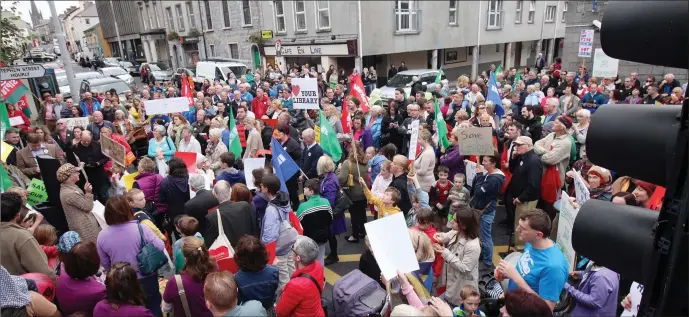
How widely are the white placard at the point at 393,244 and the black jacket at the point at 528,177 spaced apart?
9.43 feet

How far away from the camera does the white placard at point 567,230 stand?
3.55 metres

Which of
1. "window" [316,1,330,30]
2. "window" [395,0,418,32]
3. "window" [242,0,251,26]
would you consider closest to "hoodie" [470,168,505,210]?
"window" [395,0,418,32]

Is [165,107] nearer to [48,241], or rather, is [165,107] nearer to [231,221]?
[48,241]

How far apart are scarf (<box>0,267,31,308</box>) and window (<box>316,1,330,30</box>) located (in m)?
13.9

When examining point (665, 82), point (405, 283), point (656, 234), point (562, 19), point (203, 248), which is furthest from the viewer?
point (562, 19)

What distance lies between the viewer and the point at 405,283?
292 centimetres

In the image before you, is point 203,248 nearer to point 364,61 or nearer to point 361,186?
point 361,186

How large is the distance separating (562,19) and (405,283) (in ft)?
52.2

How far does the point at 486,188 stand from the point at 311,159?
2.73m

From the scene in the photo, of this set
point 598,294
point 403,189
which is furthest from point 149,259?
point 598,294

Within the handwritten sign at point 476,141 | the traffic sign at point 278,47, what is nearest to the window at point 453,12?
the handwritten sign at point 476,141

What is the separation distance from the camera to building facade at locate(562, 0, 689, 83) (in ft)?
45.8

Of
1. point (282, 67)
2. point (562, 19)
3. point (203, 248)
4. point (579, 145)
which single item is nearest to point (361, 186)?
point (203, 248)

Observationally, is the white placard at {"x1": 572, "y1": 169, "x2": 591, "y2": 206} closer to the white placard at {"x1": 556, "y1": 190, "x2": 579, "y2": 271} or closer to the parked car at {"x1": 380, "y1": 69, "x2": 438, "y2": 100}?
the white placard at {"x1": 556, "y1": 190, "x2": 579, "y2": 271}
